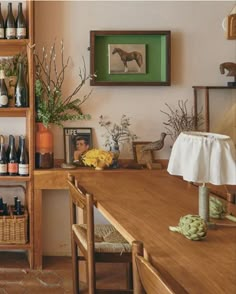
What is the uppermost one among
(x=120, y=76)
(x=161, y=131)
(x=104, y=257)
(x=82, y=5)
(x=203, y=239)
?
(x=82, y=5)

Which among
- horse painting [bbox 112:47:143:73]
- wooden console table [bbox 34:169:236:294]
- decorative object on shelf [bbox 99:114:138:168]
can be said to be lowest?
wooden console table [bbox 34:169:236:294]

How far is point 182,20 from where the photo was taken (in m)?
3.87

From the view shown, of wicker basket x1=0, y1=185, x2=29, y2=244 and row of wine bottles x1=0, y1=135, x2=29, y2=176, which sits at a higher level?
row of wine bottles x1=0, y1=135, x2=29, y2=176

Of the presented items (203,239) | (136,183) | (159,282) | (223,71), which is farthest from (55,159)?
(159,282)

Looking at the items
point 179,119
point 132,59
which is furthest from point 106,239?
point 132,59

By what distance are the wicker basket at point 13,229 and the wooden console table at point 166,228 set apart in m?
0.58

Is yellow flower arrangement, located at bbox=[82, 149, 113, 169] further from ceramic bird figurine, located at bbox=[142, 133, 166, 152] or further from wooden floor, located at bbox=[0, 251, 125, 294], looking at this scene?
wooden floor, located at bbox=[0, 251, 125, 294]

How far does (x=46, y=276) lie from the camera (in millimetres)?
3521

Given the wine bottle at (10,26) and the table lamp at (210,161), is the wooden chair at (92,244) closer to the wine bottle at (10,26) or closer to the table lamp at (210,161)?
the table lamp at (210,161)

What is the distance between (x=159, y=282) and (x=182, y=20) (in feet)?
10.1

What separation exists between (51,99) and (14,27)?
1.97ft

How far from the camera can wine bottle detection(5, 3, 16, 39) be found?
3.57 metres

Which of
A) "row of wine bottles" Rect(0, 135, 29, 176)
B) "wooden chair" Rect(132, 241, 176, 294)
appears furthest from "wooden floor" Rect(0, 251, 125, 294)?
"wooden chair" Rect(132, 241, 176, 294)

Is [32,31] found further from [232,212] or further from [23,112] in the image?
[232,212]
